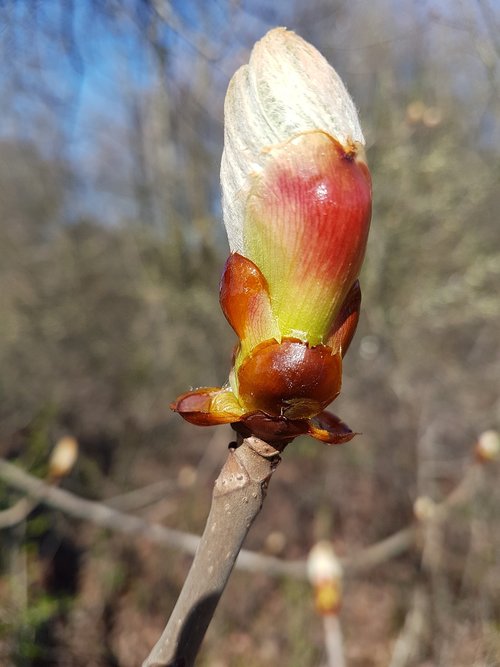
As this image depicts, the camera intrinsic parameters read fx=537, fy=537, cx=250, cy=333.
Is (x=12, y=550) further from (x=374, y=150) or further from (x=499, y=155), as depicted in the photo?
(x=499, y=155)

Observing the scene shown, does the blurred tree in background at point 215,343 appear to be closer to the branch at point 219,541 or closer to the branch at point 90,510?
the branch at point 90,510

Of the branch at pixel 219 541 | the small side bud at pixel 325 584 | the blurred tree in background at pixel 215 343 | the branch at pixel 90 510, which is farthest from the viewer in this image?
the blurred tree in background at pixel 215 343

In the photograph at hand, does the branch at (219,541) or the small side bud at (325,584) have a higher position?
the branch at (219,541)

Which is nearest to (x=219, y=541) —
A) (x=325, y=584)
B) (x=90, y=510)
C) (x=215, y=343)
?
(x=325, y=584)

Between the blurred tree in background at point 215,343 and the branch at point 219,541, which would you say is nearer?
the branch at point 219,541

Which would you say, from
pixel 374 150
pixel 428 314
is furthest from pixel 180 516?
pixel 374 150

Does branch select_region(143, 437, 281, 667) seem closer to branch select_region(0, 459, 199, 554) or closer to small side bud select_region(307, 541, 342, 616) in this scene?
small side bud select_region(307, 541, 342, 616)

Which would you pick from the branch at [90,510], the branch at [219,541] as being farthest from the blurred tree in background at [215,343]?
the branch at [219,541]
